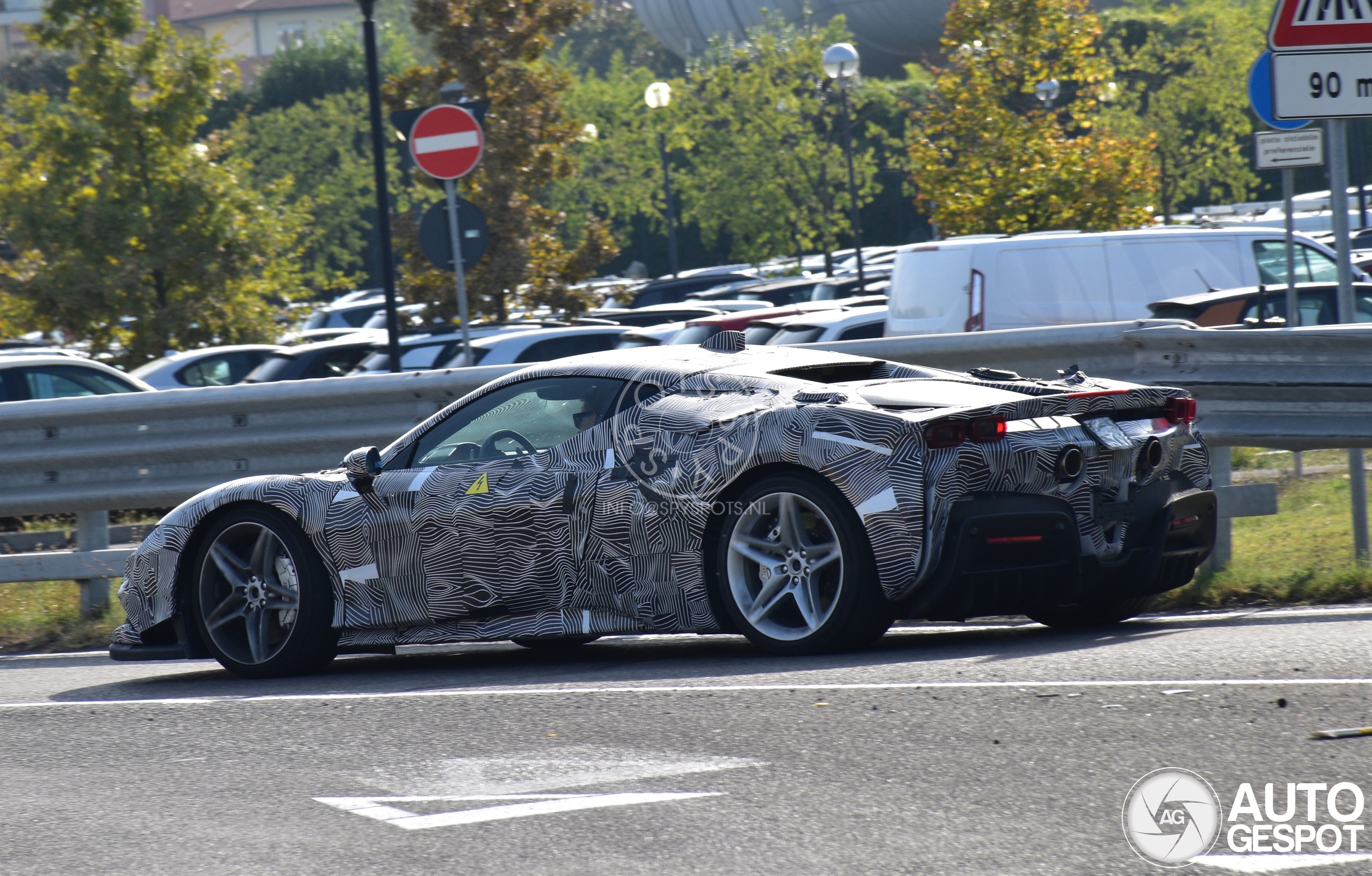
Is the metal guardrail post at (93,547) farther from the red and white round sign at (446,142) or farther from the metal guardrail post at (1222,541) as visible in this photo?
the metal guardrail post at (1222,541)

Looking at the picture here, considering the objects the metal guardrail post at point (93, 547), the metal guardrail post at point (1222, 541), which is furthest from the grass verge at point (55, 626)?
the metal guardrail post at point (1222, 541)

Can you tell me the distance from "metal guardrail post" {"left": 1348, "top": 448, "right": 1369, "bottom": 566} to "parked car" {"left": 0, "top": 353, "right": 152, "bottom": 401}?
1017cm

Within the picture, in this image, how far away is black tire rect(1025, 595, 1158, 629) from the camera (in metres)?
7.11

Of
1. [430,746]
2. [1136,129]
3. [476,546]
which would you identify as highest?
[1136,129]

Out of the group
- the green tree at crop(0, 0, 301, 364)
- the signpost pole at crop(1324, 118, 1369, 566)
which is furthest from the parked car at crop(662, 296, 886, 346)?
the signpost pole at crop(1324, 118, 1369, 566)

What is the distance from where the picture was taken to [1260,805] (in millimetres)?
4047

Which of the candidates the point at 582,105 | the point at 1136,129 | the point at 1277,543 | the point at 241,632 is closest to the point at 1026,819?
the point at 241,632

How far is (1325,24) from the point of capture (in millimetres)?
7961

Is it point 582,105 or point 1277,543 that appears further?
point 582,105

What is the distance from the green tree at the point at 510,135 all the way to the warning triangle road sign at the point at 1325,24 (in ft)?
49.9

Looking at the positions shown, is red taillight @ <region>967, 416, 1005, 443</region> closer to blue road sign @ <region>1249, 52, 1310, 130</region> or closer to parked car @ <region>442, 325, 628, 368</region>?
blue road sign @ <region>1249, 52, 1310, 130</region>

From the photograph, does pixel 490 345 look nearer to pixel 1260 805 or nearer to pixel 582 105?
pixel 1260 805

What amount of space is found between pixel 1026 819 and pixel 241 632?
4356 mm

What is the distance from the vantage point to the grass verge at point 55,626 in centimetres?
943
